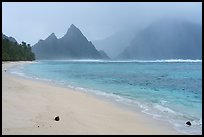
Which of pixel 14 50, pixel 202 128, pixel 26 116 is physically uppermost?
pixel 14 50

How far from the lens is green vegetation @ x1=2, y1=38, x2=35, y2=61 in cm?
8250

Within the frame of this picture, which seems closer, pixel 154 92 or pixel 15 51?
pixel 154 92

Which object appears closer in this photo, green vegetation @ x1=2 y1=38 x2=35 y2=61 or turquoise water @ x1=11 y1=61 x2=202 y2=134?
turquoise water @ x1=11 y1=61 x2=202 y2=134

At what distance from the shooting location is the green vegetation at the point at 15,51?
82.5m

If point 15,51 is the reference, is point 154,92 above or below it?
below

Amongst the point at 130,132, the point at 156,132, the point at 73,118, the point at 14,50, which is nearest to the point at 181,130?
Answer: the point at 156,132

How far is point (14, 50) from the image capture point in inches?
3787

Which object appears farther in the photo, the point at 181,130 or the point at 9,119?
the point at 181,130

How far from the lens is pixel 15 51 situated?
322 ft

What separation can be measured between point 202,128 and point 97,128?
3571mm

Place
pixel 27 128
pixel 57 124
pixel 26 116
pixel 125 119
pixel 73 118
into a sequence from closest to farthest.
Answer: pixel 27 128 → pixel 57 124 → pixel 26 116 → pixel 73 118 → pixel 125 119

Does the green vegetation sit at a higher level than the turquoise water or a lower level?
higher

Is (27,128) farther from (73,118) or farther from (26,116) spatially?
(73,118)

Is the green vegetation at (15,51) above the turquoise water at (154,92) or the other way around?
above
